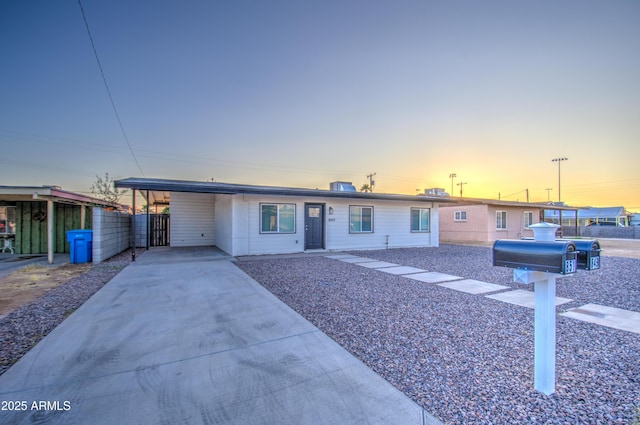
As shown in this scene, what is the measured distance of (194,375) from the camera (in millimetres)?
2318

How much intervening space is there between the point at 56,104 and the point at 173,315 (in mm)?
11673

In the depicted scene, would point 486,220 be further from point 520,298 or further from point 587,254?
point 587,254

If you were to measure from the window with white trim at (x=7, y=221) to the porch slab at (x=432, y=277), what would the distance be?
15256mm

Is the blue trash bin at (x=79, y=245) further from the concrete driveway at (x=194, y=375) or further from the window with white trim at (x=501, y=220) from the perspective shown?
the window with white trim at (x=501, y=220)

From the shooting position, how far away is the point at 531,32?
7.34 metres

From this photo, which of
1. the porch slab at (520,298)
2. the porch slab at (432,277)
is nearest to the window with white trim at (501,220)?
the porch slab at (432,277)

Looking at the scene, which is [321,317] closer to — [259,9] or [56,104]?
[259,9]

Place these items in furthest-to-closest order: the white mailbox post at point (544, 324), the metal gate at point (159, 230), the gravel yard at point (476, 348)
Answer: the metal gate at point (159, 230), the white mailbox post at point (544, 324), the gravel yard at point (476, 348)

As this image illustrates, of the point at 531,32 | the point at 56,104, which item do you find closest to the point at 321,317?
the point at 531,32

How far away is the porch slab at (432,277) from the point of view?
6496mm

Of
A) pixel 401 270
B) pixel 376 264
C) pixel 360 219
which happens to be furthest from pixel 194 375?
pixel 360 219

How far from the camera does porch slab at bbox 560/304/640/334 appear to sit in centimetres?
367

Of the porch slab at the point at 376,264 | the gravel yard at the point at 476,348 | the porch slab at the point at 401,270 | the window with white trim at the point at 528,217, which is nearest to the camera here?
the gravel yard at the point at 476,348

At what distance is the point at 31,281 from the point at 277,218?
23.0 feet
